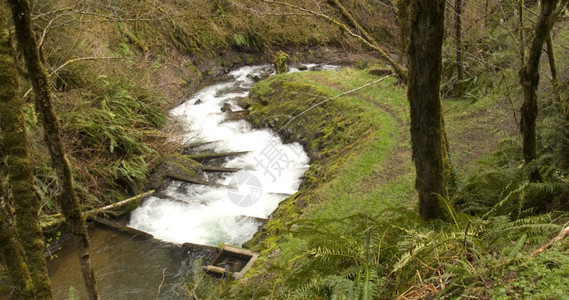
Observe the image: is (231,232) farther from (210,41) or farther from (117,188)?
(210,41)

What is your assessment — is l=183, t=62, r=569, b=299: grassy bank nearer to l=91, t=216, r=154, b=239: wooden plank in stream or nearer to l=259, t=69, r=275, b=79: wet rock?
l=91, t=216, r=154, b=239: wooden plank in stream

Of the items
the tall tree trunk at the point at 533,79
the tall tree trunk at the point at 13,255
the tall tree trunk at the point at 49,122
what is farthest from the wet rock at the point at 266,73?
the tall tree trunk at the point at 13,255

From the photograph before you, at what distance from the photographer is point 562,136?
4.55 metres

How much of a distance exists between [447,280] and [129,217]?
8.43m

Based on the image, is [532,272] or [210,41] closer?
[532,272]

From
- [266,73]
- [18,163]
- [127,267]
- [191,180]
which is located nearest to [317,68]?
[266,73]

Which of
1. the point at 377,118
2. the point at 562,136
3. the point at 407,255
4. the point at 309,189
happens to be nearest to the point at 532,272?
the point at 407,255

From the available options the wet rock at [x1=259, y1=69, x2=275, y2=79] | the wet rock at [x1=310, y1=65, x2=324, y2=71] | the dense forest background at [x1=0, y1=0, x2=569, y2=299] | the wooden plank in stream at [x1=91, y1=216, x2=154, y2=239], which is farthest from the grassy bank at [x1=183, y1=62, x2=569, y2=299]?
the wet rock at [x1=310, y1=65, x2=324, y2=71]

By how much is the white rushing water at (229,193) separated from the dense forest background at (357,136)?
0.71 m

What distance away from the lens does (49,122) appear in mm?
3393

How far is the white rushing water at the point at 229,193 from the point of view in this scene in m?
9.10

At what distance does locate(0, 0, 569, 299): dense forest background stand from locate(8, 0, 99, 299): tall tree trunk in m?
0.12

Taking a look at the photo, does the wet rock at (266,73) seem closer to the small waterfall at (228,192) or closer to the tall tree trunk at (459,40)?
the small waterfall at (228,192)

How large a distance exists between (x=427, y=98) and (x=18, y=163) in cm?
341
